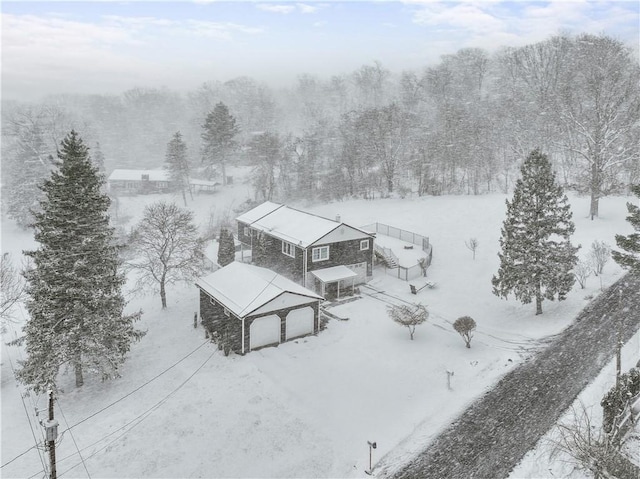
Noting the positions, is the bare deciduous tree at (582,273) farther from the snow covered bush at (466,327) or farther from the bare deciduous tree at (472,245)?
the snow covered bush at (466,327)

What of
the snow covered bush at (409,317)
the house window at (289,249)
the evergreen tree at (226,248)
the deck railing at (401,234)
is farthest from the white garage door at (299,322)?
the deck railing at (401,234)

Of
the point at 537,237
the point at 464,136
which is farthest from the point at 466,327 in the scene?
the point at 464,136

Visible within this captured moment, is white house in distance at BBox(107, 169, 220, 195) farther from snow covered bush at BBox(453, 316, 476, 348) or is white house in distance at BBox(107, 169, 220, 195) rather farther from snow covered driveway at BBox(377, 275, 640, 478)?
snow covered driveway at BBox(377, 275, 640, 478)

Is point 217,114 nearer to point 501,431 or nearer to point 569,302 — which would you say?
point 569,302

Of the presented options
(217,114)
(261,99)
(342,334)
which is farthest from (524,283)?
(261,99)

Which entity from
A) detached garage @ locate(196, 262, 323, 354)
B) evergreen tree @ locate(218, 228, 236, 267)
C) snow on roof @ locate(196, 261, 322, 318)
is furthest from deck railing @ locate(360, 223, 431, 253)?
detached garage @ locate(196, 262, 323, 354)

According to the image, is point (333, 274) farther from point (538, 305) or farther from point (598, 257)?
point (598, 257)
